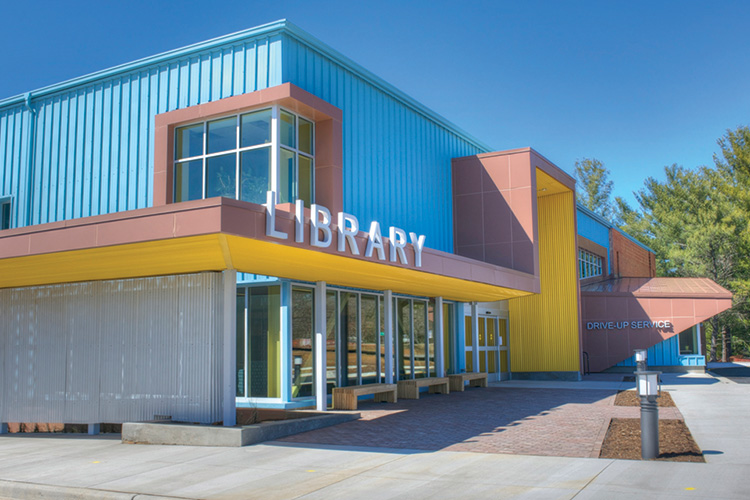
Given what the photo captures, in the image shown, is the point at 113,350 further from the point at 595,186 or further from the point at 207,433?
the point at 595,186

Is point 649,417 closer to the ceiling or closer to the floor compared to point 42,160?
closer to the floor

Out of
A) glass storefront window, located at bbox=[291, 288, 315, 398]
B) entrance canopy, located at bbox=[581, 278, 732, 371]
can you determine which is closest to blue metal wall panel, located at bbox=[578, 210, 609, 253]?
entrance canopy, located at bbox=[581, 278, 732, 371]

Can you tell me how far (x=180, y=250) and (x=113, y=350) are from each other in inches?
154

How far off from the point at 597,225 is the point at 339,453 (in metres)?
28.4

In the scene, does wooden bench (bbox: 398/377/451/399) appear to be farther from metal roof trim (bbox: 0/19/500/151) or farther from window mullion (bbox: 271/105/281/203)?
metal roof trim (bbox: 0/19/500/151)

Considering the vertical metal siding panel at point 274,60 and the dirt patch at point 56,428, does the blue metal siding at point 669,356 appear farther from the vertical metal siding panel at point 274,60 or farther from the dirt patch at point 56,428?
the dirt patch at point 56,428

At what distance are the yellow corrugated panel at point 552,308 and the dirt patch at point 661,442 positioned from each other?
12.8 meters

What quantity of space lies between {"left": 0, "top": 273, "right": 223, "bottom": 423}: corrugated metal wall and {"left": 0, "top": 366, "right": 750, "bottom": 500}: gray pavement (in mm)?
1363

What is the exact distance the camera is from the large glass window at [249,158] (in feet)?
46.9

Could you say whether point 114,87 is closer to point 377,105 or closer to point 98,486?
point 377,105

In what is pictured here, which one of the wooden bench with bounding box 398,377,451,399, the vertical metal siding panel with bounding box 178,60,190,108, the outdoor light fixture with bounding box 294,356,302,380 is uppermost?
the vertical metal siding panel with bounding box 178,60,190,108

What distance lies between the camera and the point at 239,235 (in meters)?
9.57

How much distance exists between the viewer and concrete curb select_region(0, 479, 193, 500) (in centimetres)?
755

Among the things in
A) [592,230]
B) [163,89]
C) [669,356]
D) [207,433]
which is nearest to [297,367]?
[207,433]
